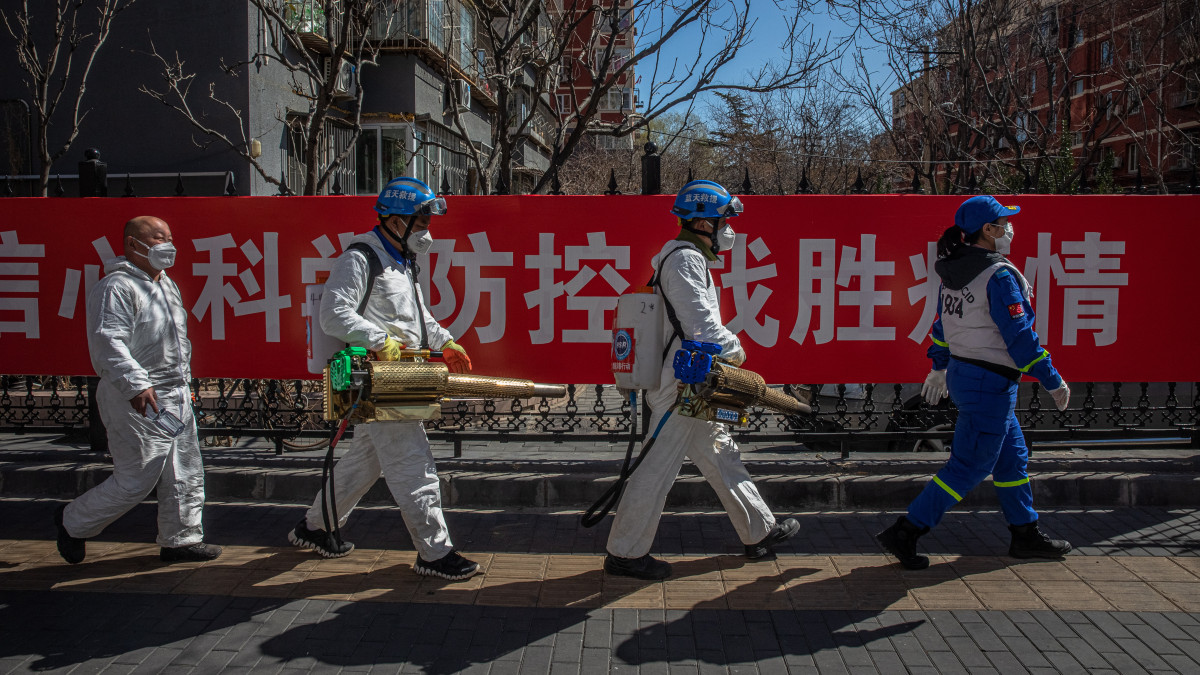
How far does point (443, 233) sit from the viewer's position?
5.90 metres

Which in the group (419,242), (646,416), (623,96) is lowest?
(646,416)

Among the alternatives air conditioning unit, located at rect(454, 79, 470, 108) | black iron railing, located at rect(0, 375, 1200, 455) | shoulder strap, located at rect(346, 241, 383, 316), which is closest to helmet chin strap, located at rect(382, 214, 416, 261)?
shoulder strap, located at rect(346, 241, 383, 316)

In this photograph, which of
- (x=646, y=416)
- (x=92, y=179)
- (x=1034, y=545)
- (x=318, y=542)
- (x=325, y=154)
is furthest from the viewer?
(x=325, y=154)

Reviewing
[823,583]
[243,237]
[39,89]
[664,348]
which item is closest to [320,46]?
[39,89]

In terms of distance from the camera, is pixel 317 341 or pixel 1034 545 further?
pixel 1034 545

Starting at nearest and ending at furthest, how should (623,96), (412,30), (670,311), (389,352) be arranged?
(389,352) < (670,311) < (623,96) < (412,30)

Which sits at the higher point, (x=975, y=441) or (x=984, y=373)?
(x=984, y=373)

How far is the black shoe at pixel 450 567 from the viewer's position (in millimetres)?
4457

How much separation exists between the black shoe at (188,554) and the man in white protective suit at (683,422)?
7.38 ft

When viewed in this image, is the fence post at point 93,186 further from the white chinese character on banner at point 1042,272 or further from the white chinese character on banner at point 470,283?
the white chinese character on banner at point 1042,272

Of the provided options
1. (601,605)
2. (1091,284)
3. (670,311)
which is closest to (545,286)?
(670,311)

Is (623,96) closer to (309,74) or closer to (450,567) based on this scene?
(309,74)

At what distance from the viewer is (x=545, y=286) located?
19.4 ft

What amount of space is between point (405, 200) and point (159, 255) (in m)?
1.38
